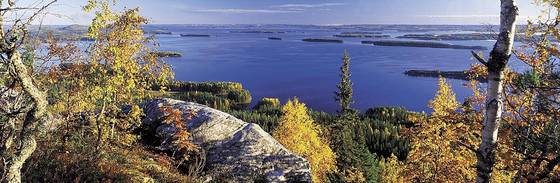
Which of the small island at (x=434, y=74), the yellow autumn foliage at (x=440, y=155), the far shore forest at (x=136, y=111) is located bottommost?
the small island at (x=434, y=74)

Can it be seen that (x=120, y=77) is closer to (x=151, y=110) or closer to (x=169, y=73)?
(x=169, y=73)

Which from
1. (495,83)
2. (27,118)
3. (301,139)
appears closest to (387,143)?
(301,139)

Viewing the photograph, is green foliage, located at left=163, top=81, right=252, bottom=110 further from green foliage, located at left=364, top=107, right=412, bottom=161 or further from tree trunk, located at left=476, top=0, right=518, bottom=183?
tree trunk, located at left=476, top=0, right=518, bottom=183

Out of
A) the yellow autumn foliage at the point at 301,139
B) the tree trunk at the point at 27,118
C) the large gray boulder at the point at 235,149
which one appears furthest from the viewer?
the yellow autumn foliage at the point at 301,139

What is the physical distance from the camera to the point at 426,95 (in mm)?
134125

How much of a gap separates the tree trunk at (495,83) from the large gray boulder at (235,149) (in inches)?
406

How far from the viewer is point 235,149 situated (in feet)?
59.1

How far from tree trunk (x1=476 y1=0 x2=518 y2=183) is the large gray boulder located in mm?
10307

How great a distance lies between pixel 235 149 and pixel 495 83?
12.4 metres

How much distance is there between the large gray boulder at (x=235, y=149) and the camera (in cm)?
1677

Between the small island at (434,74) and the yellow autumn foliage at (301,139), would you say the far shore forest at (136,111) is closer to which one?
the yellow autumn foliage at (301,139)

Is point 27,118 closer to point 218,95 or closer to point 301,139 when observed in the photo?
point 301,139

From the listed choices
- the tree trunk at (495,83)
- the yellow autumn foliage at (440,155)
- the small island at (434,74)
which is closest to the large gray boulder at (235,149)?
the yellow autumn foliage at (440,155)

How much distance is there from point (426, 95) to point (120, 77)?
12962 centimetres
